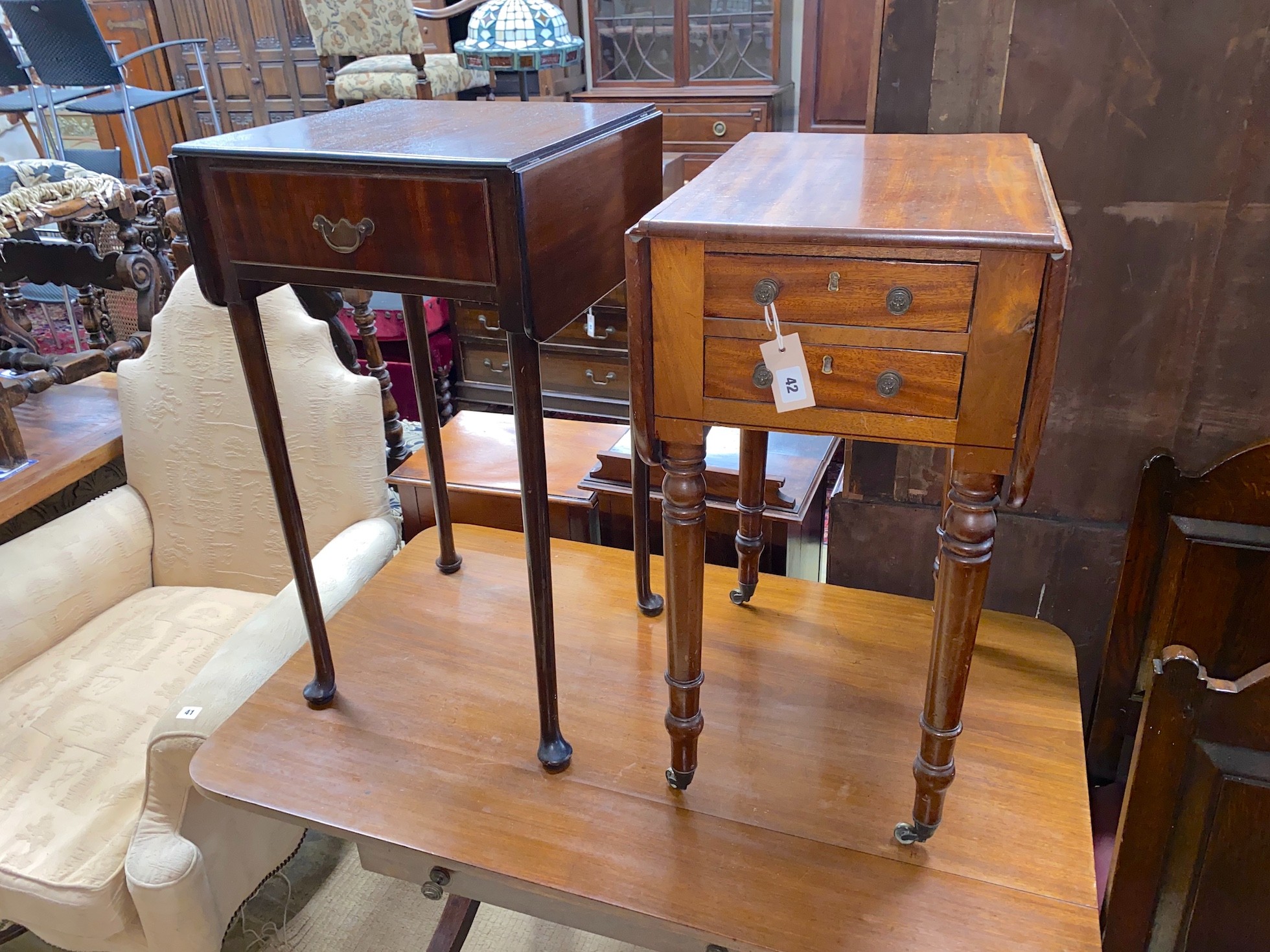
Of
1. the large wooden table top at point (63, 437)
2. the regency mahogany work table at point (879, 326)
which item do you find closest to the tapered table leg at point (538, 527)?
the regency mahogany work table at point (879, 326)

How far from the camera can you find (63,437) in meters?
1.72

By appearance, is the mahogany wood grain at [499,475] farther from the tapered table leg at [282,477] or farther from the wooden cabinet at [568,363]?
the wooden cabinet at [568,363]

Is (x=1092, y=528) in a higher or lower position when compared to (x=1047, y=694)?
higher

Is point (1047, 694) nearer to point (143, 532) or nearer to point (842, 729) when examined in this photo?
point (842, 729)

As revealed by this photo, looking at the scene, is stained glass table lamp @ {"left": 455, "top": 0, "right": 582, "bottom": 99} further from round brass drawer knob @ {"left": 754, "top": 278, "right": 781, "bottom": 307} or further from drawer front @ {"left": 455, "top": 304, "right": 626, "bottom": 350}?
round brass drawer knob @ {"left": 754, "top": 278, "right": 781, "bottom": 307}

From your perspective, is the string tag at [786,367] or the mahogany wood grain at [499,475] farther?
the mahogany wood grain at [499,475]

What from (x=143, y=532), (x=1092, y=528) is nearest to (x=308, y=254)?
(x=143, y=532)

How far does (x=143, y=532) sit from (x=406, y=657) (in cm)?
73

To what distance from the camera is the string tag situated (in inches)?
30.0

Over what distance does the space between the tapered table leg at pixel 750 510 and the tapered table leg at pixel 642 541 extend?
0.41 ft

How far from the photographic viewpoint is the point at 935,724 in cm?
87

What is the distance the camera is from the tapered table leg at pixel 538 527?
0.88 meters

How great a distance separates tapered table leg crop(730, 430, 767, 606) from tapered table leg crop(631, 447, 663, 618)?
0.12 metres

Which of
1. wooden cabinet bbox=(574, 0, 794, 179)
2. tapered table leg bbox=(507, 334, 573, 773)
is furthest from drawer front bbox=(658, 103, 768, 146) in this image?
tapered table leg bbox=(507, 334, 573, 773)
